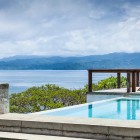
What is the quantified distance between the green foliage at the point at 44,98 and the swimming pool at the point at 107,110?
9.96 ft

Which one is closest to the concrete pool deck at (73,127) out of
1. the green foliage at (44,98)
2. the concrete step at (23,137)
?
the concrete step at (23,137)

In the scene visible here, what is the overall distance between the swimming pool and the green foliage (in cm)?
304

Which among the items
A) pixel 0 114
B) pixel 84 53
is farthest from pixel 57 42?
pixel 0 114

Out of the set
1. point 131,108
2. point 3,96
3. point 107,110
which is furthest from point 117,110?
point 3,96

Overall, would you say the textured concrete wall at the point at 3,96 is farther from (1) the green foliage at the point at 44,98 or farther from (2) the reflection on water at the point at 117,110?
(1) the green foliage at the point at 44,98

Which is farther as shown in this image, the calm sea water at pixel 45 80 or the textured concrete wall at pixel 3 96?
the calm sea water at pixel 45 80

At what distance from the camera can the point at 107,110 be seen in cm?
1136

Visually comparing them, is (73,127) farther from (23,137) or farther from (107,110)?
(107,110)

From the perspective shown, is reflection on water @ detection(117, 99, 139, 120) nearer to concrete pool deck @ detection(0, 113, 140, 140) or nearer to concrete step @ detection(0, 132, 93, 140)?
concrete pool deck @ detection(0, 113, 140, 140)

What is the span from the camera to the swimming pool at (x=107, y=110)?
10.0 metres

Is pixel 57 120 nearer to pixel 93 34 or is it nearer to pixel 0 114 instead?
pixel 0 114

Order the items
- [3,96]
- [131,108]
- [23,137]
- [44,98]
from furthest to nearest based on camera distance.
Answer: [44,98]
[131,108]
[3,96]
[23,137]

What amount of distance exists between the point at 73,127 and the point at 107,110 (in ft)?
15.4

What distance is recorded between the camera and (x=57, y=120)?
23.0ft
